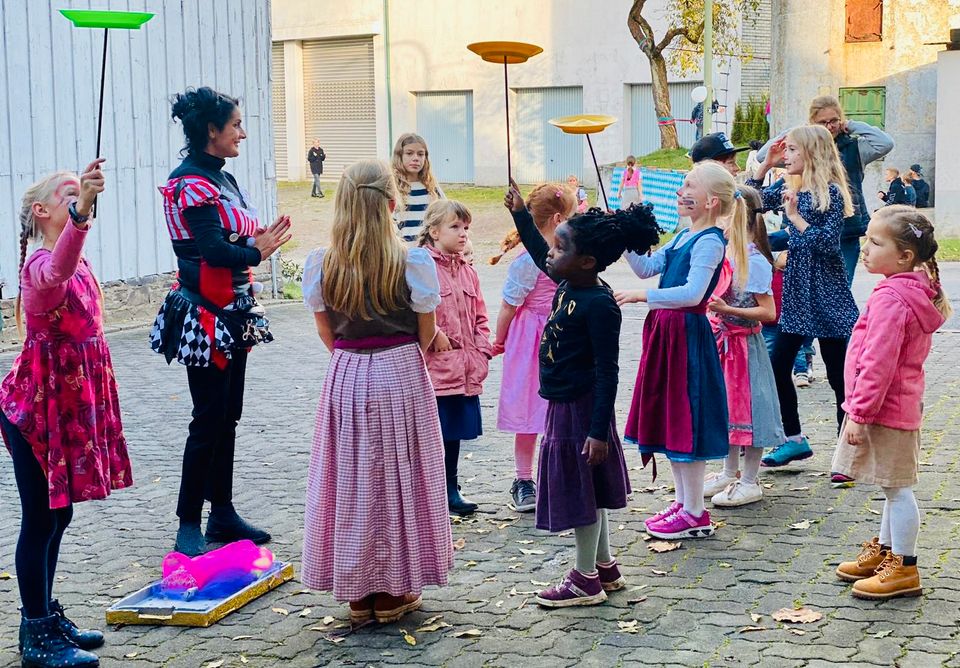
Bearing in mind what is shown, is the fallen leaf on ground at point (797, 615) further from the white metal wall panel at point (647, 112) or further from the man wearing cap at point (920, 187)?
the white metal wall panel at point (647, 112)

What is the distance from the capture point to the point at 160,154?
14.7 m

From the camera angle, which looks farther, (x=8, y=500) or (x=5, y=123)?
(x=5, y=123)

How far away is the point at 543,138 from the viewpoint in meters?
40.5

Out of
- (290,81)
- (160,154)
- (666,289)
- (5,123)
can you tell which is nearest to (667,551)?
(666,289)

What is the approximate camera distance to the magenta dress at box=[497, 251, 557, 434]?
6477mm

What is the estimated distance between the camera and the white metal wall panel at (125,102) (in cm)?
1285

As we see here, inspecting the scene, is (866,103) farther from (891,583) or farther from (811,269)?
(891,583)

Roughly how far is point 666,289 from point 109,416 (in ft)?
8.59

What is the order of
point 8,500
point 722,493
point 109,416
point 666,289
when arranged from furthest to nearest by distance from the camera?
point 8,500 < point 722,493 < point 666,289 < point 109,416

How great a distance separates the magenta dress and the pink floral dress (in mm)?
2291

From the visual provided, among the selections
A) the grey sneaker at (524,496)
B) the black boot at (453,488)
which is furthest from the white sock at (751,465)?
the black boot at (453,488)

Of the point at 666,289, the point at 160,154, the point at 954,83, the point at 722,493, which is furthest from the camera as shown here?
the point at 954,83

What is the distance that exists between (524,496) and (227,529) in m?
1.55

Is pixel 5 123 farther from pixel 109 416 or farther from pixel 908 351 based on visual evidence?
pixel 908 351
